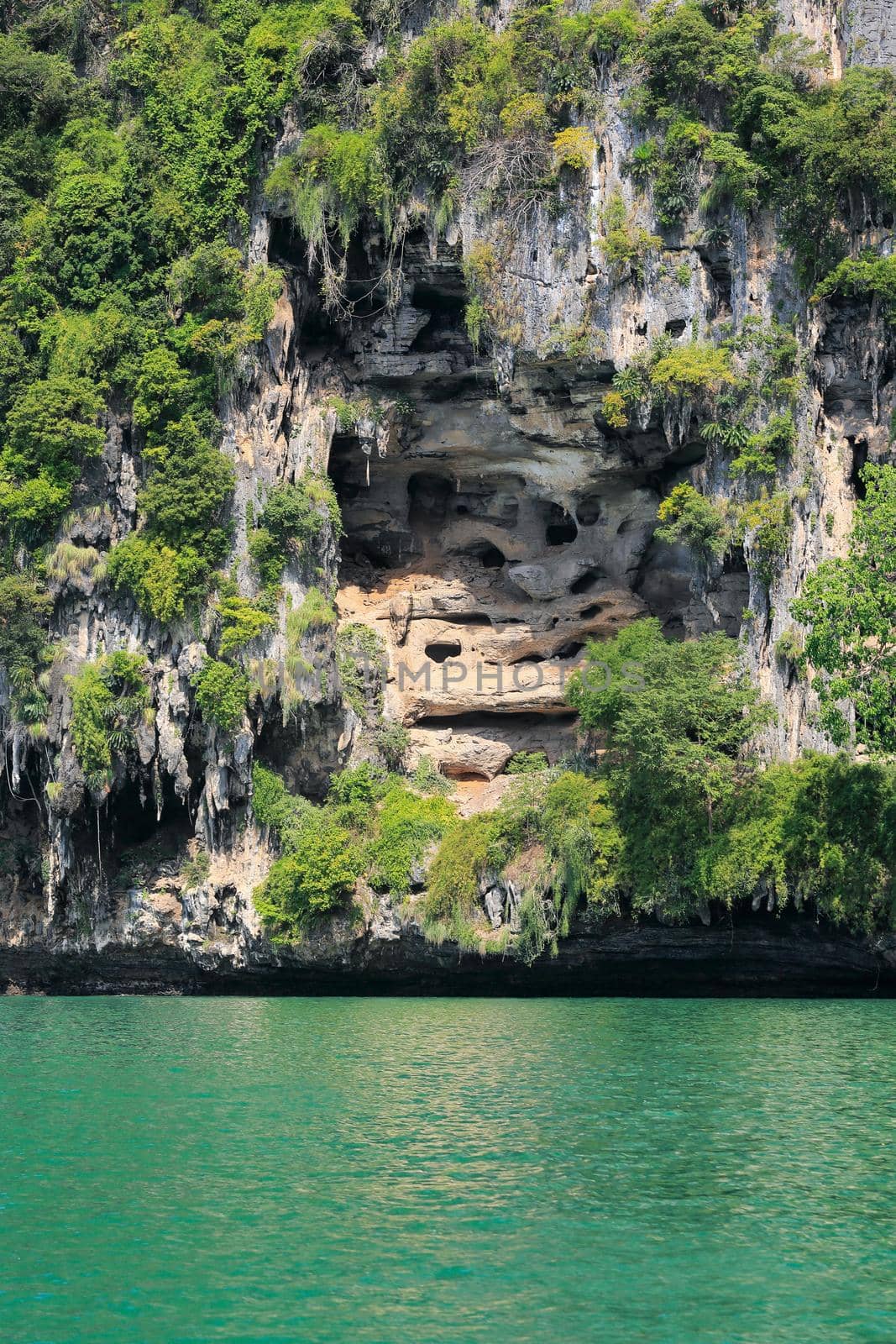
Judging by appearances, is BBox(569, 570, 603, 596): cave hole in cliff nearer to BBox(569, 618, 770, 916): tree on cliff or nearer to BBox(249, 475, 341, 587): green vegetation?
BBox(249, 475, 341, 587): green vegetation

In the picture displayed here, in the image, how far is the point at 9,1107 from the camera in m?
16.6

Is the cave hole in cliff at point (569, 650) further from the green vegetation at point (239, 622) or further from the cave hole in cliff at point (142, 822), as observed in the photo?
the cave hole in cliff at point (142, 822)

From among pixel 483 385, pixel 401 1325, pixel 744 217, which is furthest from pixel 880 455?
pixel 401 1325

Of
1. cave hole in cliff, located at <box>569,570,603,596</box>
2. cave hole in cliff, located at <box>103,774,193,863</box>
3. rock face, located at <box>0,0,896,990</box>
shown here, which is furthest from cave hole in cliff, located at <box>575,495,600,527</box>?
cave hole in cliff, located at <box>103,774,193,863</box>

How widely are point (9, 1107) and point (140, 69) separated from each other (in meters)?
28.6

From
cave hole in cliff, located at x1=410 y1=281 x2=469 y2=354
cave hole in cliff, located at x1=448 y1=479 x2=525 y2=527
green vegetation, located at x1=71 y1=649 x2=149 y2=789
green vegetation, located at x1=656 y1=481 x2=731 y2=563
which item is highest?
cave hole in cliff, located at x1=410 y1=281 x2=469 y2=354

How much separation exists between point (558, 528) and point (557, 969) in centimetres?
1185

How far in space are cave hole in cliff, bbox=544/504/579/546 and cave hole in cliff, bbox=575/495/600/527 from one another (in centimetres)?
31

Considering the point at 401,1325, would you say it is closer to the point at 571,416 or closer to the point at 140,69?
the point at 571,416

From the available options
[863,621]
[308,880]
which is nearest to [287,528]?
[308,880]

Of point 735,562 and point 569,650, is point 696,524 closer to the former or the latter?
point 735,562

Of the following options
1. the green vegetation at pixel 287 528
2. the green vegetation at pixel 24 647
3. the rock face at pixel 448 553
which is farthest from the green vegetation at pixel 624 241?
the green vegetation at pixel 24 647

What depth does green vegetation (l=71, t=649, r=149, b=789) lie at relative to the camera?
107 feet

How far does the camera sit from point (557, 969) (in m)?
30.7
